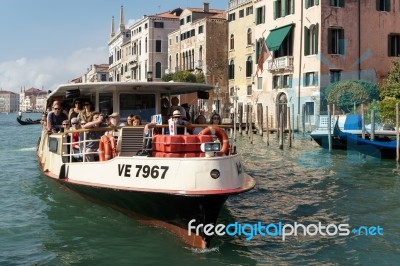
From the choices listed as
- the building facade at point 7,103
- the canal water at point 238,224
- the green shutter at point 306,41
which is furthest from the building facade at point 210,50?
the building facade at point 7,103

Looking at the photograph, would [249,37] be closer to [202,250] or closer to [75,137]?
[75,137]

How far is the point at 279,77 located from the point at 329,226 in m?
22.1

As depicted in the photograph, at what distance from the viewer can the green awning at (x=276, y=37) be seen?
91.6 ft

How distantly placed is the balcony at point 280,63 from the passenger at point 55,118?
1922 centimetres

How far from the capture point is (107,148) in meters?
7.57

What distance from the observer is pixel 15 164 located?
→ 16453 millimetres

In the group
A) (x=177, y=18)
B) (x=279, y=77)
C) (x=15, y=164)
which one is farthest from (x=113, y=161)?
(x=177, y=18)

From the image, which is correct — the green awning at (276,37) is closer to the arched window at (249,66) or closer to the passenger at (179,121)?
the arched window at (249,66)

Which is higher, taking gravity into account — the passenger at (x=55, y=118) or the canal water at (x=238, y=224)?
the passenger at (x=55, y=118)

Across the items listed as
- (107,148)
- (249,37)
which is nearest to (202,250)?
(107,148)

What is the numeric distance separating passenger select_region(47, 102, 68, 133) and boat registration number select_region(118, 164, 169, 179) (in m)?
3.35

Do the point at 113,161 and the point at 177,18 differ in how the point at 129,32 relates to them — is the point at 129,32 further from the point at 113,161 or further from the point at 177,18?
the point at 113,161

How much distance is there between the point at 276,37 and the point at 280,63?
143 cm

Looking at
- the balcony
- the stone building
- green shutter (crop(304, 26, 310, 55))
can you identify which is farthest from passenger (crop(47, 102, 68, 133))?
the balcony
